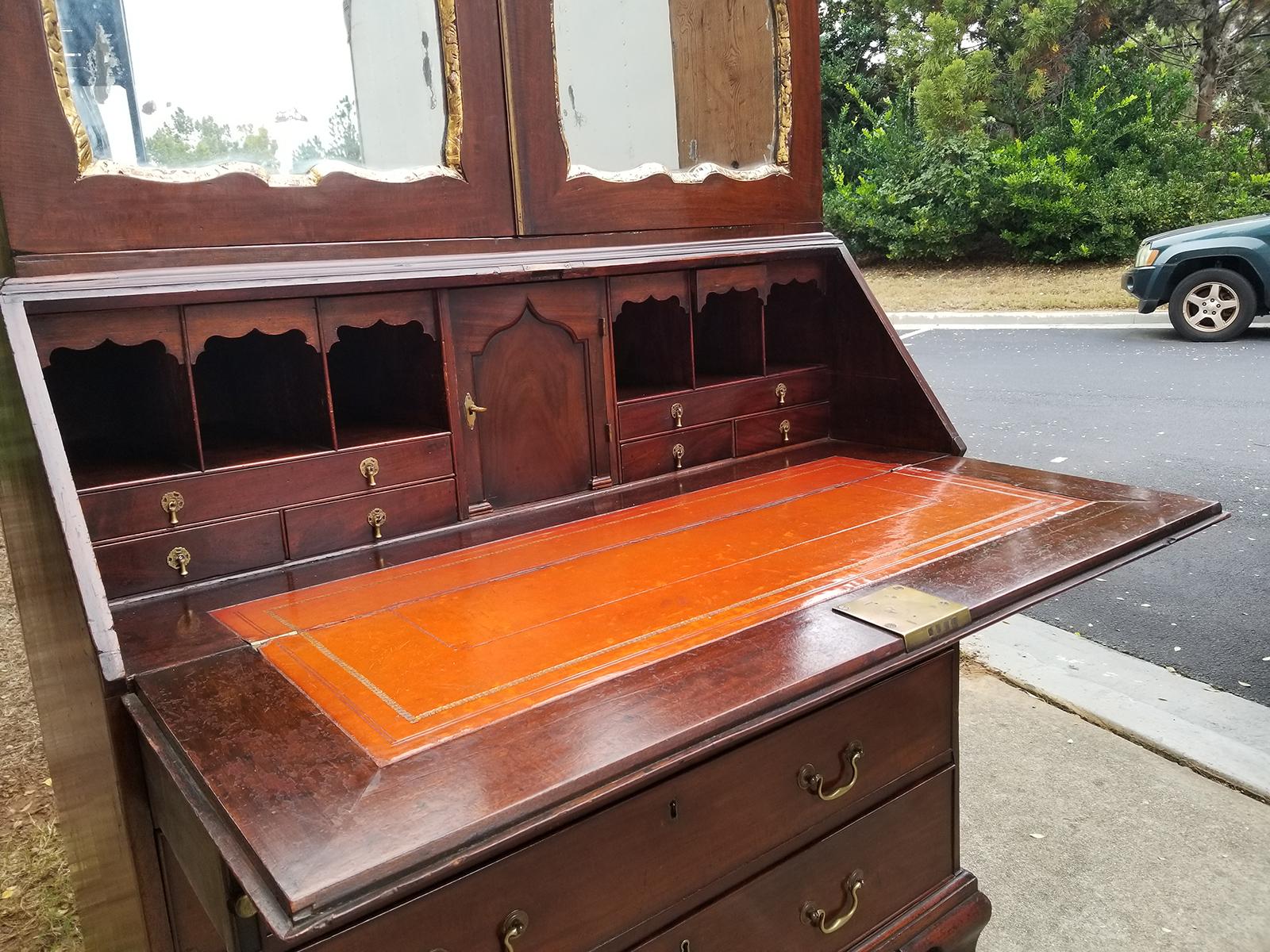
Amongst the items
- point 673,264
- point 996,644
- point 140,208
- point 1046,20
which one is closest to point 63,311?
point 140,208

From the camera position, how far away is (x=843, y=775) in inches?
56.3

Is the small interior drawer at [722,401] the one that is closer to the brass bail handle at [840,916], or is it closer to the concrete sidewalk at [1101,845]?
the brass bail handle at [840,916]

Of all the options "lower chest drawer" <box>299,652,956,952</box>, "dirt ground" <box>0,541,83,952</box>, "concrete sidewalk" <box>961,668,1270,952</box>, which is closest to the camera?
"lower chest drawer" <box>299,652,956,952</box>

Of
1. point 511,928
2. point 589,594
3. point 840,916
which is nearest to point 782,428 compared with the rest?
point 589,594

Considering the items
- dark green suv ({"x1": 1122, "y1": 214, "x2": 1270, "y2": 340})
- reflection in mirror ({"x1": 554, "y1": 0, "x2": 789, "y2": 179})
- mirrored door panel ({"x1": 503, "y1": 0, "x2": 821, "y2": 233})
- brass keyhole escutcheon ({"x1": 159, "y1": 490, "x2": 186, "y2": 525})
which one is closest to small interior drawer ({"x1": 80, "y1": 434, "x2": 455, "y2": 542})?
brass keyhole escutcheon ({"x1": 159, "y1": 490, "x2": 186, "y2": 525})

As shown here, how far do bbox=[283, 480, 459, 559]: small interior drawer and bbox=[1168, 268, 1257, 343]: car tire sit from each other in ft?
22.9

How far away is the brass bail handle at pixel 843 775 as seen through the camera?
1.38 meters

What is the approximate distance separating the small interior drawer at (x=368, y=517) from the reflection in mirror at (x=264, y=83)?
520 millimetres

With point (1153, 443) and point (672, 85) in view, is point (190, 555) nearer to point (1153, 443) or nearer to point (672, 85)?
point (672, 85)

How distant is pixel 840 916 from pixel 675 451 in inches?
36.6

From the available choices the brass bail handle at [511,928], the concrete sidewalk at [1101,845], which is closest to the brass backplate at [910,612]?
the brass bail handle at [511,928]

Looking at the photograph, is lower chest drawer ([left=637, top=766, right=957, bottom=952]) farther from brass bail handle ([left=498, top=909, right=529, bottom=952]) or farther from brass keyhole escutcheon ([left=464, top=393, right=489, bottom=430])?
brass keyhole escutcheon ([left=464, top=393, right=489, bottom=430])

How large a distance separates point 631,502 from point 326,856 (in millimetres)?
1127

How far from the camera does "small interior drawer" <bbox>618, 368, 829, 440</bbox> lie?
2006 millimetres
